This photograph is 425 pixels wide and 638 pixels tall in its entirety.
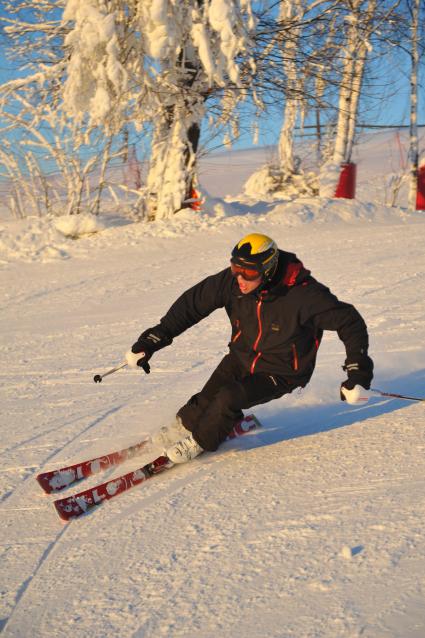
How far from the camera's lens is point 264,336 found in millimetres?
3979

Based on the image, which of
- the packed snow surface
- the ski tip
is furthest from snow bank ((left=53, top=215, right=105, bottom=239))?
the ski tip

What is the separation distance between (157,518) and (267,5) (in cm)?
1091

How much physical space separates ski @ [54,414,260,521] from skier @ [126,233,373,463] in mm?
100

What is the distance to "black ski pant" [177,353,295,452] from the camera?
152 inches

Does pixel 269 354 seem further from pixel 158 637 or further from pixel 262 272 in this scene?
pixel 158 637

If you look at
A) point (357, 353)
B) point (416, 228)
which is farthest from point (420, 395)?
point (416, 228)

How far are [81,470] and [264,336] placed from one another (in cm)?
131

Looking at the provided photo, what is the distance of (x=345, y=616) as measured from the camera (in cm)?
246

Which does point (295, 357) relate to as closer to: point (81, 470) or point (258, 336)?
point (258, 336)

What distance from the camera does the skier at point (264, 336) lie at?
3.82m

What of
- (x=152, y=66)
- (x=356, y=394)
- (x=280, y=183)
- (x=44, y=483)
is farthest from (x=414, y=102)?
(x=44, y=483)

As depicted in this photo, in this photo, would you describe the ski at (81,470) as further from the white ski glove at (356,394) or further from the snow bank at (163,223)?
the snow bank at (163,223)

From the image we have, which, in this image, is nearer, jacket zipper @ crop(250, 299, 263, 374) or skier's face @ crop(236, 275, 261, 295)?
skier's face @ crop(236, 275, 261, 295)

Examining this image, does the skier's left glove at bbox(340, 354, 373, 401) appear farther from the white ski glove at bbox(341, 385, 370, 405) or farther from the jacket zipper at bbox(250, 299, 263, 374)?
the jacket zipper at bbox(250, 299, 263, 374)
